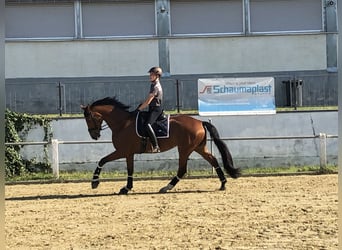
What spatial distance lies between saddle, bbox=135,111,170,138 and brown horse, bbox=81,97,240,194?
0.10m

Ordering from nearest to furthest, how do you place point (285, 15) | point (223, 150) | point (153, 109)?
point (153, 109), point (223, 150), point (285, 15)

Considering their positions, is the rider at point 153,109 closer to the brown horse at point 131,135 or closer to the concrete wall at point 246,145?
the brown horse at point 131,135

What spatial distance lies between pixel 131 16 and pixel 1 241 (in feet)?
74.9

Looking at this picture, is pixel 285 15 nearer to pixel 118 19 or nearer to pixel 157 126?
pixel 118 19

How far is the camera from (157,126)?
1207cm

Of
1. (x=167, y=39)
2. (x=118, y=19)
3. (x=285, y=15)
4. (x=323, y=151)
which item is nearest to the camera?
(x=323, y=151)

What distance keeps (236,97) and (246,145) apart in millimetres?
1621

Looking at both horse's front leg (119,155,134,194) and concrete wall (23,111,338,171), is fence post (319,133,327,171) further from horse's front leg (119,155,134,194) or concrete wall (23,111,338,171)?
horse's front leg (119,155,134,194)

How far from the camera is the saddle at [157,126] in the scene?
12.0 meters

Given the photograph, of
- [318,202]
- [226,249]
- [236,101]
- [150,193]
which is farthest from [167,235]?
[236,101]

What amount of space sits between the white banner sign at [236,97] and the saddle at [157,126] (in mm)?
5713

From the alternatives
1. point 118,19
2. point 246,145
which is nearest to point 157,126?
point 246,145

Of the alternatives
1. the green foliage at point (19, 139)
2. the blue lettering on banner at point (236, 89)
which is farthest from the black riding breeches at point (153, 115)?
the blue lettering on banner at point (236, 89)

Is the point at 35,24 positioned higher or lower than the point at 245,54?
higher
